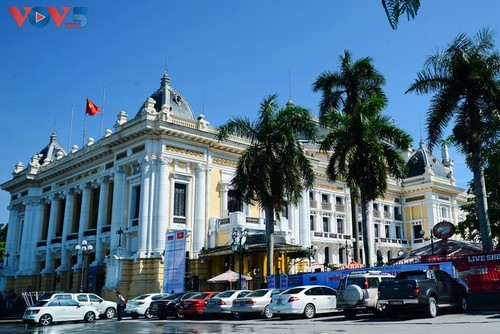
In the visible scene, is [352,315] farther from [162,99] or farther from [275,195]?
[162,99]

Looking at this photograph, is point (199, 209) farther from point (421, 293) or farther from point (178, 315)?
point (421, 293)

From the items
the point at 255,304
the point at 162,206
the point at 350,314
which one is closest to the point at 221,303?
the point at 255,304

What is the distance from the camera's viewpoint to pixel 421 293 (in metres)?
17.1

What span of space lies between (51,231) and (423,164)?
44.1 meters

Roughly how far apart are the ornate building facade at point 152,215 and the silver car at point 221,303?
402cm

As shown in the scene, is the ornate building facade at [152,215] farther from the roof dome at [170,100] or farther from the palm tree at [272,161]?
the palm tree at [272,161]

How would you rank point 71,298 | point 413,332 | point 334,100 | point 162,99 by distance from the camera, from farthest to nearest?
point 162,99 < point 334,100 < point 71,298 < point 413,332

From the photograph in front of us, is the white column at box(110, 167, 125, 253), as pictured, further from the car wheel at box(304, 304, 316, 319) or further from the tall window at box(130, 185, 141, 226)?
the car wheel at box(304, 304, 316, 319)

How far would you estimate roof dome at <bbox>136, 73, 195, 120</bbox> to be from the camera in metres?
44.8

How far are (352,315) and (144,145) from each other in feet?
78.1

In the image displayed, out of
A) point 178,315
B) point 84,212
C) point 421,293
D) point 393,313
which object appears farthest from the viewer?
point 84,212

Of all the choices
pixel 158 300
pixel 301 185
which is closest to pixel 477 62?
pixel 301 185

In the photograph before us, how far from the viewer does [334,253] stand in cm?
5222

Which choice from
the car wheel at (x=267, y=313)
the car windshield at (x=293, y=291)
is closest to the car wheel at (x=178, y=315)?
the car wheel at (x=267, y=313)
